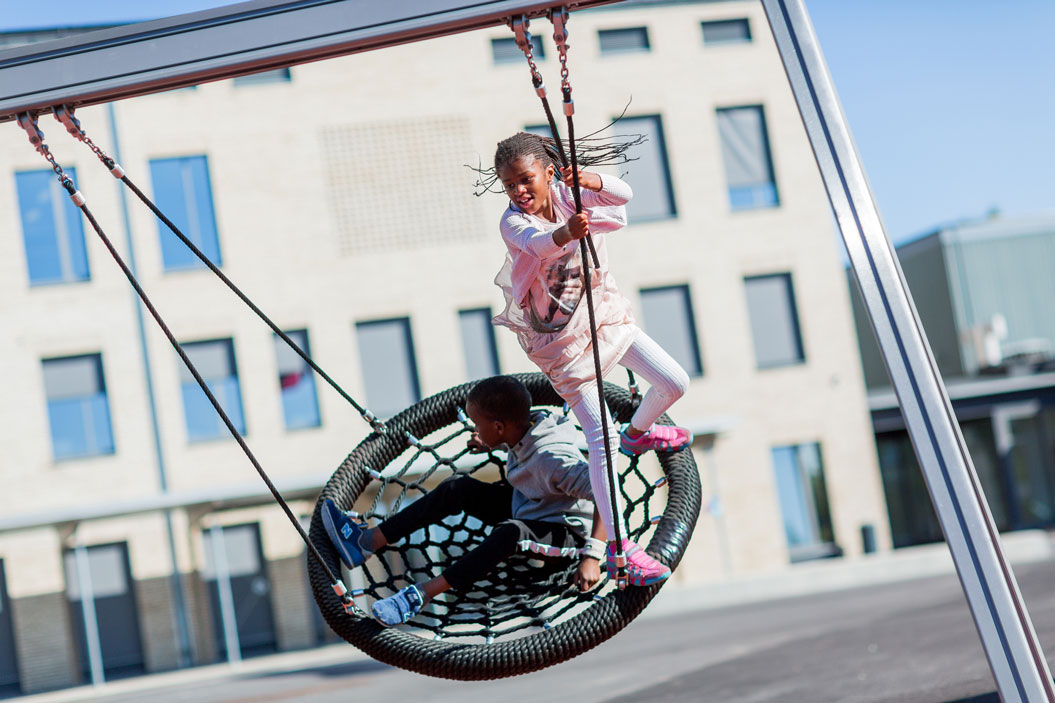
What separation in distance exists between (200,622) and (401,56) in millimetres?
9519

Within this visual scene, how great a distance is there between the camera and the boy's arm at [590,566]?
3625mm

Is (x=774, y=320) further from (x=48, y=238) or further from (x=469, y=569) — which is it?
(x=469, y=569)

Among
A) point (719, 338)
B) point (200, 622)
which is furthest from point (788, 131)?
point (200, 622)

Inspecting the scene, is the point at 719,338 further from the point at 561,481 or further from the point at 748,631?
the point at 561,481

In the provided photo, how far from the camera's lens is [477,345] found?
1880 centimetres

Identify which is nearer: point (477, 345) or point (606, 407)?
point (606, 407)

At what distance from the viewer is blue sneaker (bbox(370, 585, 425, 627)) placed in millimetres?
3607

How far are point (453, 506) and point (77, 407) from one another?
50.0ft

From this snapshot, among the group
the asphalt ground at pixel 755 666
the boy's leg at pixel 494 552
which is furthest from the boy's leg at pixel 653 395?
the asphalt ground at pixel 755 666

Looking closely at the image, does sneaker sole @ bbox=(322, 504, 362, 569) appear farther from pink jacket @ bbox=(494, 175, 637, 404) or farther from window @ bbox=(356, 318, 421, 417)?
window @ bbox=(356, 318, 421, 417)

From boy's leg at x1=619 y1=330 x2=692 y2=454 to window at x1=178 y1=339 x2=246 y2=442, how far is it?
14993 mm

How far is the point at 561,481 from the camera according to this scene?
382 centimetres

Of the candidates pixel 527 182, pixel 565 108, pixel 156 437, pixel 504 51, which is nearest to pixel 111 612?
pixel 156 437

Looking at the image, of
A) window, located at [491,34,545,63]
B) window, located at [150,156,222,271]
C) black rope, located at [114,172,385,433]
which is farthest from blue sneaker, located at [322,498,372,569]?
window, located at [491,34,545,63]
